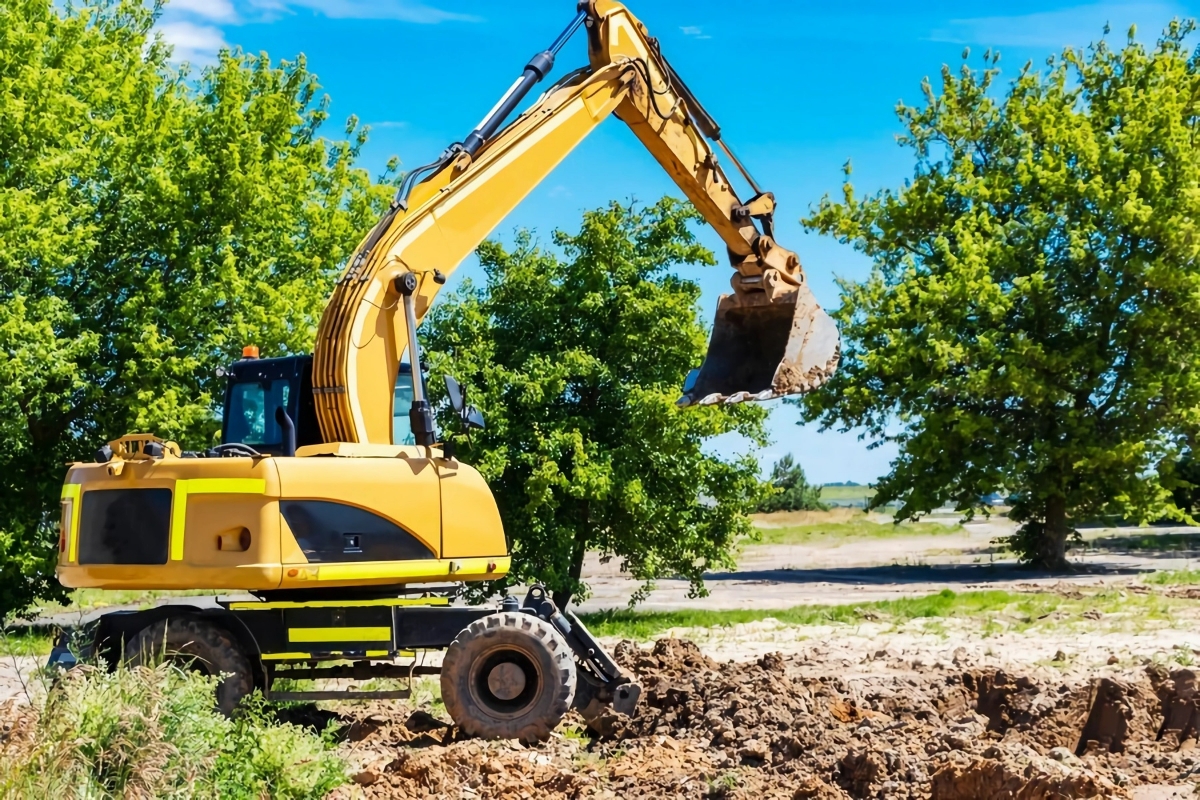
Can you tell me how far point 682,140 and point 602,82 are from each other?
50.0 inches

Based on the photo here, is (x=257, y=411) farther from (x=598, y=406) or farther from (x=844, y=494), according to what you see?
(x=844, y=494)

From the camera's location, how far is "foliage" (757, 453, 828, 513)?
71.6 metres

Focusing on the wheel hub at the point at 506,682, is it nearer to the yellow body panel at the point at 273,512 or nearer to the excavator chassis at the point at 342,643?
the excavator chassis at the point at 342,643

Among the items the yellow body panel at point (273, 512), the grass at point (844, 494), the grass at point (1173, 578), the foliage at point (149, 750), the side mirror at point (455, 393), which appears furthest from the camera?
the grass at point (844, 494)

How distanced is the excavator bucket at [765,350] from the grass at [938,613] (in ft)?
21.4

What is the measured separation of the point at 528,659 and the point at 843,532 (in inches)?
1883

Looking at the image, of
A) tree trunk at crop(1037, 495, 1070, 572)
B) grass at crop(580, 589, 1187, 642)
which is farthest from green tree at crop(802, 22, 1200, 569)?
grass at crop(580, 589, 1187, 642)

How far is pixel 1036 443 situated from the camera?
94.3ft

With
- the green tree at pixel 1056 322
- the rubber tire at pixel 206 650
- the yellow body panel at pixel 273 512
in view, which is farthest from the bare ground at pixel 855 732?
the green tree at pixel 1056 322

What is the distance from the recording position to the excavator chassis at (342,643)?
33.7ft

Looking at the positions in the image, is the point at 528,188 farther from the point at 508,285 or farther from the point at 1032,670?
the point at 508,285

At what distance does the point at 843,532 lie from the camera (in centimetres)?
5672

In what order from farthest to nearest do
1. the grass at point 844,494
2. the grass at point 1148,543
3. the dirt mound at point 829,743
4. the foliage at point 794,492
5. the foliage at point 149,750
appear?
the grass at point 844,494
the foliage at point 794,492
the grass at point 1148,543
the dirt mound at point 829,743
the foliage at point 149,750

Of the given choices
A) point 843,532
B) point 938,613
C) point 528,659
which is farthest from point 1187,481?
point 528,659
